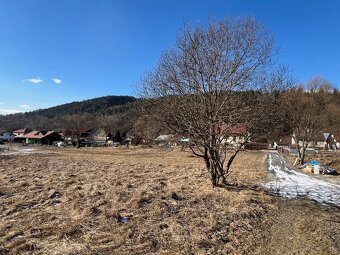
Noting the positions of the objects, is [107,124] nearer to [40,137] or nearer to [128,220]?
[40,137]

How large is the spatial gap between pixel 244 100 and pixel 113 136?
11052cm

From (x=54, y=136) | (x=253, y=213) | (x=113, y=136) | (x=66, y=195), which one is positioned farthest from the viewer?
(x=54, y=136)

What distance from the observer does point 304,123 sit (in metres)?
32.9

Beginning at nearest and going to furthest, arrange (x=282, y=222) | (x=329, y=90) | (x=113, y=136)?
(x=282, y=222) → (x=329, y=90) → (x=113, y=136)

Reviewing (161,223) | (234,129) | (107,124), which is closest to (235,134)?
→ (234,129)

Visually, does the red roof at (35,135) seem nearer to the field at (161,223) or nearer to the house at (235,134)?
the field at (161,223)

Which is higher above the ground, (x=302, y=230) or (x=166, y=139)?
(x=166, y=139)

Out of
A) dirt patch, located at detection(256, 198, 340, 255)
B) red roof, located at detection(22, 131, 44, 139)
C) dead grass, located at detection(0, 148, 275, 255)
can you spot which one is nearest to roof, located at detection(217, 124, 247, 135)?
dead grass, located at detection(0, 148, 275, 255)

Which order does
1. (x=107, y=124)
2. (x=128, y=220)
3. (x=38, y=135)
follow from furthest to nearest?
(x=38, y=135) < (x=107, y=124) < (x=128, y=220)

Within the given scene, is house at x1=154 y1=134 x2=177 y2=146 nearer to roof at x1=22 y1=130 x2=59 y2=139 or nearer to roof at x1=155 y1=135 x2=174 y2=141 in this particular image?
roof at x1=155 y1=135 x2=174 y2=141

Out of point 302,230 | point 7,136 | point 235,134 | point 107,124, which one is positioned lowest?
point 302,230

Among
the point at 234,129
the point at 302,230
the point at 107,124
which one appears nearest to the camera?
Result: the point at 302,230

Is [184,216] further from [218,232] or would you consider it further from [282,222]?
[282,222]

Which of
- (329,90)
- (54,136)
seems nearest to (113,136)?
(54,136)
